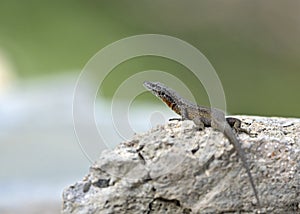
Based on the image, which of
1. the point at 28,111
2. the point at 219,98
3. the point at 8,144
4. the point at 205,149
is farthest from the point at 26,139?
the point at 205,149

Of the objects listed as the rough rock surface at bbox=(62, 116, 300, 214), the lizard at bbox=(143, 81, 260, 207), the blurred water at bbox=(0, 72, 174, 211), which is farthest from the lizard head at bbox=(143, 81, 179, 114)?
the rough rock surface at bbox=(62, 116, 300, 214)

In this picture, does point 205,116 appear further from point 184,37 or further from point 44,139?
point 184,37

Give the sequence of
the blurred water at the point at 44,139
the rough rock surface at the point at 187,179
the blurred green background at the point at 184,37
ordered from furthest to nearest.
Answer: the blurred green background at the point at 184,37, the blurred water at the point at 44,139, the rough rock surface at the point at 187,179

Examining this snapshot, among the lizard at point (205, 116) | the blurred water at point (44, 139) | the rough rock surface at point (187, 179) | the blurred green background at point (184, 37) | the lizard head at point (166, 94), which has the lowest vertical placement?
the rough rock surface at point (187, 179)

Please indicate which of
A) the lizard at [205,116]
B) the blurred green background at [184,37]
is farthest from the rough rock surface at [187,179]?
the blurred green background at [184,37]

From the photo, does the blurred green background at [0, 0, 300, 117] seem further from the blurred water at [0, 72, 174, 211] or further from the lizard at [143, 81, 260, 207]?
the lizard at [143, 81, 260, 207]

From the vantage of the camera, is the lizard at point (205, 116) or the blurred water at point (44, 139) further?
the blurred water at point (44, 139)

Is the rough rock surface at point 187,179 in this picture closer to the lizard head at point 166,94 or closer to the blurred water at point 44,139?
the blurred water at point 44,139

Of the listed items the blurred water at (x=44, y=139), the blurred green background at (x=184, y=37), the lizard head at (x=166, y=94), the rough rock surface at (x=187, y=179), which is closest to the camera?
the rough rock surface at (x=187, y=179)
